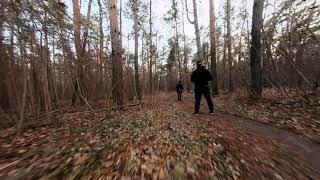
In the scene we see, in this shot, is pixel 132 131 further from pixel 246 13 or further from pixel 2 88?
pixel 246 13

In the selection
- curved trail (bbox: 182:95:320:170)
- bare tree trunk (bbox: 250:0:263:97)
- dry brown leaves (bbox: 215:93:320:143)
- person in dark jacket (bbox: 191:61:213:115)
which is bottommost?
curved trail (bbox: 182:95:320:170)

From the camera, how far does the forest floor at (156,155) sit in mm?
3074

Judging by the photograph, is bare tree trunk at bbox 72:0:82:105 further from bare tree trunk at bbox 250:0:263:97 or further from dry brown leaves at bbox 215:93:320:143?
bare tree trunk at bbox 250:0:263:97

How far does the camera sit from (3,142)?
501 centimetres

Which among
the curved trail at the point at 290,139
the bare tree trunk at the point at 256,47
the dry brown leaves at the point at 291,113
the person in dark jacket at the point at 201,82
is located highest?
the bare tree trunk at the point at 256,47

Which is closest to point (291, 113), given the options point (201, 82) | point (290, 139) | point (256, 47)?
point (290, 139)

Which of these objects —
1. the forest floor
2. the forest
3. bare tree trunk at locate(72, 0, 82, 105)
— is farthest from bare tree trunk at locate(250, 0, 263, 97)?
bare tree trunk at locate(72, 0, 82, 105)

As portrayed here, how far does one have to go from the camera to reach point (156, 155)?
12.0ft

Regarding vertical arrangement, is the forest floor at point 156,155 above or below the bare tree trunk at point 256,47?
below

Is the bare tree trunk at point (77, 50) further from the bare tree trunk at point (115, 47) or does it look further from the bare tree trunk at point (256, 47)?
the bare tree trunk at point (256, 47)

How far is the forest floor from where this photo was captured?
3074 millimetres

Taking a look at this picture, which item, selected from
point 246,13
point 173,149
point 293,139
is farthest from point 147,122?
point 246,13

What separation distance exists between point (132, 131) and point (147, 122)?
92 centimetres

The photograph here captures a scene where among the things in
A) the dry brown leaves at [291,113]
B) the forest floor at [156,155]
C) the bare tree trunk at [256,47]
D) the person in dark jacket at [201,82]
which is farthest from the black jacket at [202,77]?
the bare tree trunk at [256,47]
